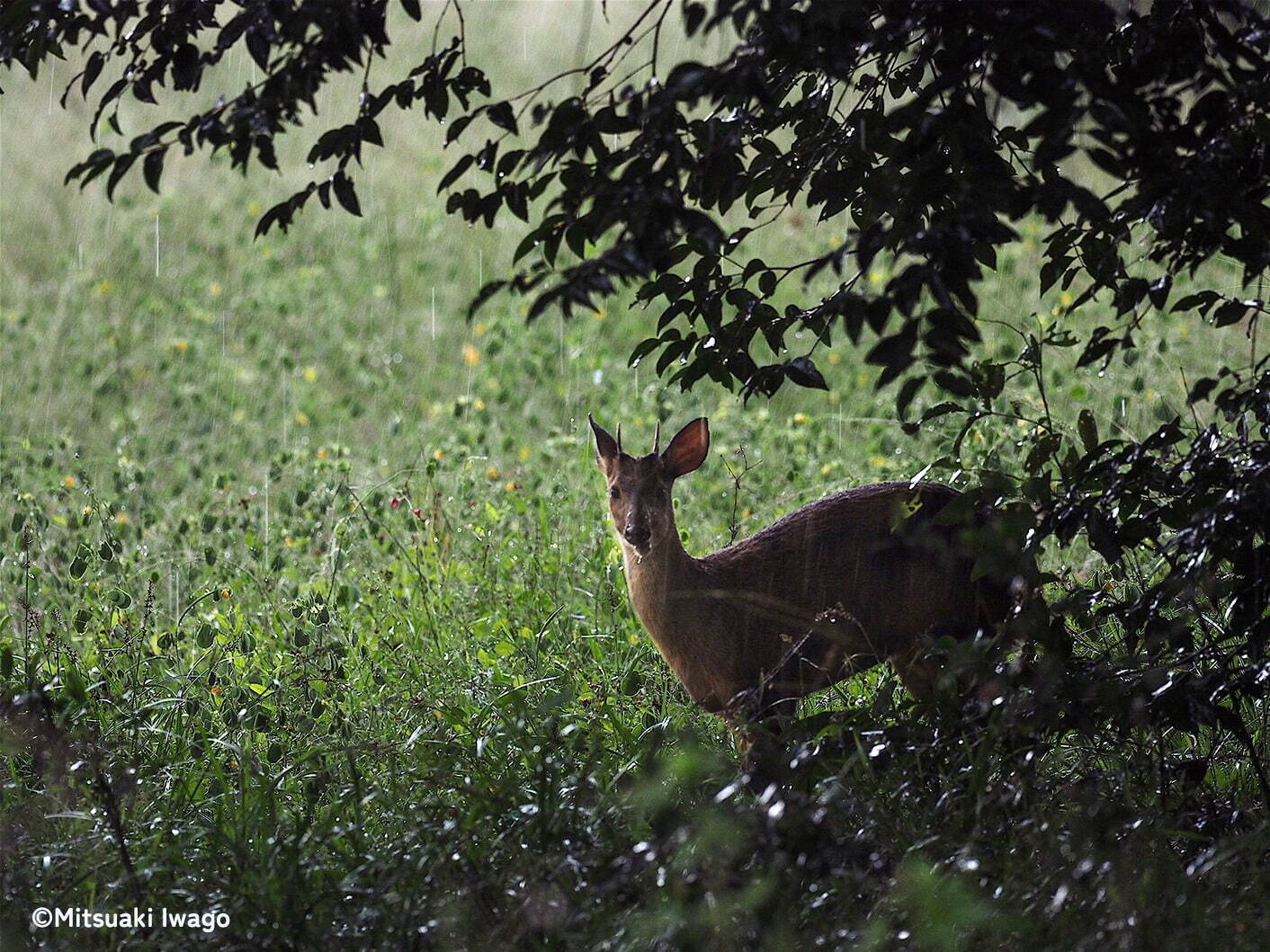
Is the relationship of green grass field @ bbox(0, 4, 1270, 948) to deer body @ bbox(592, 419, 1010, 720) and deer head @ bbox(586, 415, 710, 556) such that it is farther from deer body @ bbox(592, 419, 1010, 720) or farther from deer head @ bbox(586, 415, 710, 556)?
deer head @ bbox(586, 415, 710, 556)

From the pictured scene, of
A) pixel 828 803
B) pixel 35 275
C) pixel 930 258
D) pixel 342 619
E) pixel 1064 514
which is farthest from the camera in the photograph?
pixel 35 275

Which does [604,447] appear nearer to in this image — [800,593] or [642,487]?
[642,487]

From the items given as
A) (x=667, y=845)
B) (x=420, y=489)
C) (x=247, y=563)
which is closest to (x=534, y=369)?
(x=420, y=489)

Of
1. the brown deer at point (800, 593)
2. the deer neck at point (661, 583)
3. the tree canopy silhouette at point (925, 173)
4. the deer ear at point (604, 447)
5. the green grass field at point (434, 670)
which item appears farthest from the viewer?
the deer ear at point (604, 447)

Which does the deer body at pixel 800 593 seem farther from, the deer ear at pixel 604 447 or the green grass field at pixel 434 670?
the green grass field at pixel 434 670

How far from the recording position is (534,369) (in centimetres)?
795

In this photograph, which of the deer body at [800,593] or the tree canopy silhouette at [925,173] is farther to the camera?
the deer body at [800,593]

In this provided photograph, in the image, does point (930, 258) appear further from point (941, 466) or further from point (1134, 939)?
point (1134, 939)

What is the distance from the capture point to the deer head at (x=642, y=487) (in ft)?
15.3

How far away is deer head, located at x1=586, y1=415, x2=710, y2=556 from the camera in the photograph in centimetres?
466

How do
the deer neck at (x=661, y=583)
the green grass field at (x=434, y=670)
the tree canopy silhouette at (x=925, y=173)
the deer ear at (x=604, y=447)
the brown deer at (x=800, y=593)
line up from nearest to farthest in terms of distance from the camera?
the tree canopy silhouette at (x=925, y=173) < the green grass field at (x=434, y=670) < the brown deer at (x=800, y=593) < the deer neck at (x=661, y=583) < the deer ear at (x=604, y=447)

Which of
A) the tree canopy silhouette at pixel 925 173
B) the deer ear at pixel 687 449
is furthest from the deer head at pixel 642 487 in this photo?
the tree canopy silhouette at pixel 925 173

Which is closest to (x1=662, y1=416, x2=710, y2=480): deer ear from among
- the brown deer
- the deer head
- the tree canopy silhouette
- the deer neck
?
the deer head

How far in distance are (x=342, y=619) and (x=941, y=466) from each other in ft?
8.44
